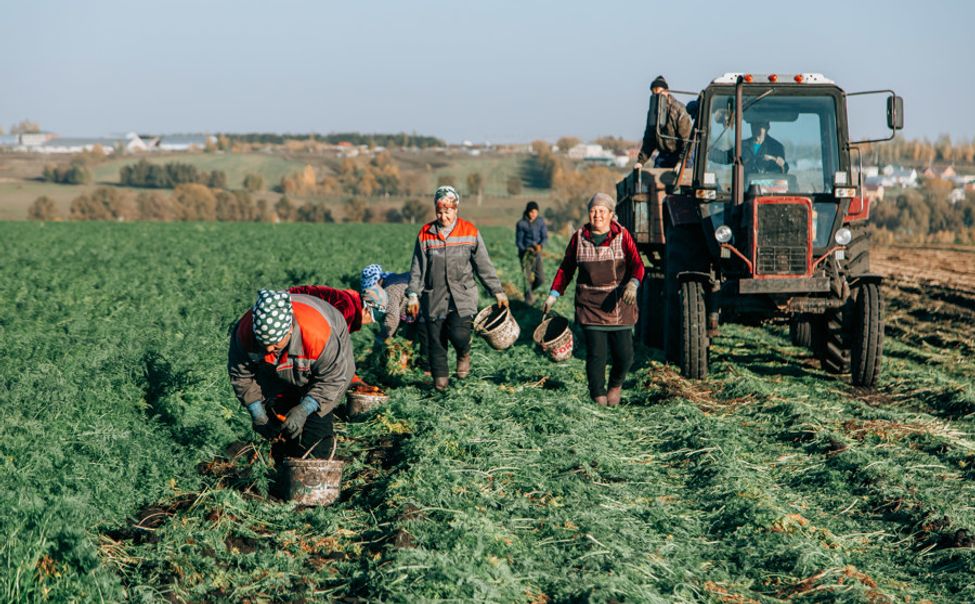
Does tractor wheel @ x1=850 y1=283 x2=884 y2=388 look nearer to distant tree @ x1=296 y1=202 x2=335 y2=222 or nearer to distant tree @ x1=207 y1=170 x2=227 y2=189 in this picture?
distant tree @ x1=296 y1=202 x2=335 y2=222

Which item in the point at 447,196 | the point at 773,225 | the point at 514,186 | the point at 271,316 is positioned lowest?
the point at 271,316

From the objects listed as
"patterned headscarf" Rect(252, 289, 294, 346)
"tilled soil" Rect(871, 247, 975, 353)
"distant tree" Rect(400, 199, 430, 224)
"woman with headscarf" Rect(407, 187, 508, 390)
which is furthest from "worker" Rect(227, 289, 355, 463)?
"distant tree" Rect(400, 199, 430, 224)

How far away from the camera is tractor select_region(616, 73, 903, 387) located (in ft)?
28.4

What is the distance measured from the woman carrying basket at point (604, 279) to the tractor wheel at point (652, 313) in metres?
2.85

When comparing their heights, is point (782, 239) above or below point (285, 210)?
below

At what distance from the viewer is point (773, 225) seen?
28.3 feet

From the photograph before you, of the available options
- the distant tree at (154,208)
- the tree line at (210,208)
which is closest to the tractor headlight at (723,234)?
the tree line at (210,208)

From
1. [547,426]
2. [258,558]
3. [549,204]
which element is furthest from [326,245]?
[549,204]

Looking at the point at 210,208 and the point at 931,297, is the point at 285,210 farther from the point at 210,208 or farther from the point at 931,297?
the point at 931,297

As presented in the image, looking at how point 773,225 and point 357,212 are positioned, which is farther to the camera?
point 357,212

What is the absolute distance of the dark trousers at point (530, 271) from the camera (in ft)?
46.2

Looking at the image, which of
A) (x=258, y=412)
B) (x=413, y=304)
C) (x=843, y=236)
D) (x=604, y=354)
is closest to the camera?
(x=258, y=412)

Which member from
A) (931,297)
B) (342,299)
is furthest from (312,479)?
(931,297)

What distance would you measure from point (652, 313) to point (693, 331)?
1874 mm
